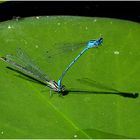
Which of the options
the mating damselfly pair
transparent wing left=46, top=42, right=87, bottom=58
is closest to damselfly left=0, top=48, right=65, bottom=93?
the mating damselfly pair

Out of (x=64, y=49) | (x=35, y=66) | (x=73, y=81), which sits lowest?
(x=73, y=81)

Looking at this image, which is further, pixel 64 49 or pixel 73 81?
pixel 64 49

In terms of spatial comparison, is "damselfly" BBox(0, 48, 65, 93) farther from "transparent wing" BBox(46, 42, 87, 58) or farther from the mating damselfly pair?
"transparent wing" BBox(46, 42, 87, 58)

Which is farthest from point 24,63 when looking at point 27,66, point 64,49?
point 64,49

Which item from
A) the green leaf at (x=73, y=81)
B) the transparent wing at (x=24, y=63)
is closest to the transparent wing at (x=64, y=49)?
the green leaf at (x=73, y=81)

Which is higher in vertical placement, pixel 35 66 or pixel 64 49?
pixel 64 49

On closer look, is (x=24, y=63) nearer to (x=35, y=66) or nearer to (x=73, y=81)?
(x=35, y=66)
